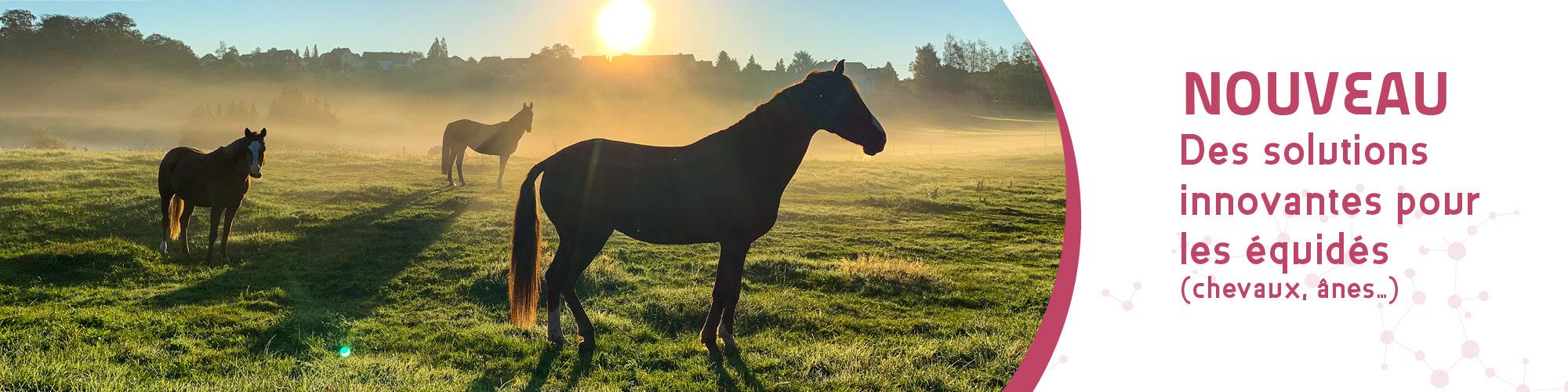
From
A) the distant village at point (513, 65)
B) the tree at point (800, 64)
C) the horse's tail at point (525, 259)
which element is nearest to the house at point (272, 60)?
the distant village at point (513, 65)

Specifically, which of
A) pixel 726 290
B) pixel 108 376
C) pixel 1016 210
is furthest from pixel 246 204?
pixel 1016 210

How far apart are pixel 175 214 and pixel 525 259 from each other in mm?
8983

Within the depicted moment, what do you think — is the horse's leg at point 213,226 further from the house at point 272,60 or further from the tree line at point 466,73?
the house at point 272,60

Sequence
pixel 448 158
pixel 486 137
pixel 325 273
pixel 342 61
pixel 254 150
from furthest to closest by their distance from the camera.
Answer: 1. pixel 342 61
2. pixel 448 158
3. pixel 486 137
4. pixel 325 273
5. pixel 254 150

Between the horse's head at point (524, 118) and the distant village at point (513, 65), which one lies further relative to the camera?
the distant village at point (513, 65)

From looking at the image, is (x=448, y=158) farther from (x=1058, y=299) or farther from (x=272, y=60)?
(x=272, y=60)

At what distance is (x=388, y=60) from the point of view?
409 feet

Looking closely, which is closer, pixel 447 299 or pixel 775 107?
pixel 775 107

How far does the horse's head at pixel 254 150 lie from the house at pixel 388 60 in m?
119

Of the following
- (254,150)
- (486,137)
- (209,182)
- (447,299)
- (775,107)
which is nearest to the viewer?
(775,107)

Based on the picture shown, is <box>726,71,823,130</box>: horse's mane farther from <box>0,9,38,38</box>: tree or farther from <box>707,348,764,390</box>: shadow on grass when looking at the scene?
<box>0,9,38,38</box>: tree

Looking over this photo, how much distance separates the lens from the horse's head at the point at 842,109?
527 cm

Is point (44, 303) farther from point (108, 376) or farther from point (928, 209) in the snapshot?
point (928, 209)

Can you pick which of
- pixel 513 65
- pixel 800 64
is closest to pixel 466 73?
pixel 513 65
